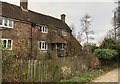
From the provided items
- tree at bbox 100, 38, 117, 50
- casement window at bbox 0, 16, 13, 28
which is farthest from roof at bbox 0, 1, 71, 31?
tree at bbox 100, 38, 117, 50

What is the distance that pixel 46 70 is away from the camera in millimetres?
13922

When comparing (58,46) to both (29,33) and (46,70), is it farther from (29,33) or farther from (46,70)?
(46,70)

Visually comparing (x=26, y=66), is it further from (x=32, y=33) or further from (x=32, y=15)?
(x=32, y=15)

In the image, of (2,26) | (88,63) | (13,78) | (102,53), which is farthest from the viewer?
(2,26)

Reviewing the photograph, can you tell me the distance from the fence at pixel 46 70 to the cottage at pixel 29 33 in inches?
322

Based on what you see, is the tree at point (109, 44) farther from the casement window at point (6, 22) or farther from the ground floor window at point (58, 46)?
the ground floor window at point (58, 46)

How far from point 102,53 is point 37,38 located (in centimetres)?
1390

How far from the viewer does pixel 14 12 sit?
107ft

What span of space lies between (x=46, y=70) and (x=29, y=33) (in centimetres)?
2072

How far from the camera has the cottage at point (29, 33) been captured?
29.4m

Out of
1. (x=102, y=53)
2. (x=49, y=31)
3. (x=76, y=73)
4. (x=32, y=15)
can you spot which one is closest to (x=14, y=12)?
(x=32, y=15)

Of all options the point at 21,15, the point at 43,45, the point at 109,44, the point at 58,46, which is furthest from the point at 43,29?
the point at 109,44

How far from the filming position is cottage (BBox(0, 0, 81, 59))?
29422mm

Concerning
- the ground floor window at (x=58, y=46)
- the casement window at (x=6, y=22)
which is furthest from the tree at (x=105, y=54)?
the ground floor window at (x=58, y=46)
